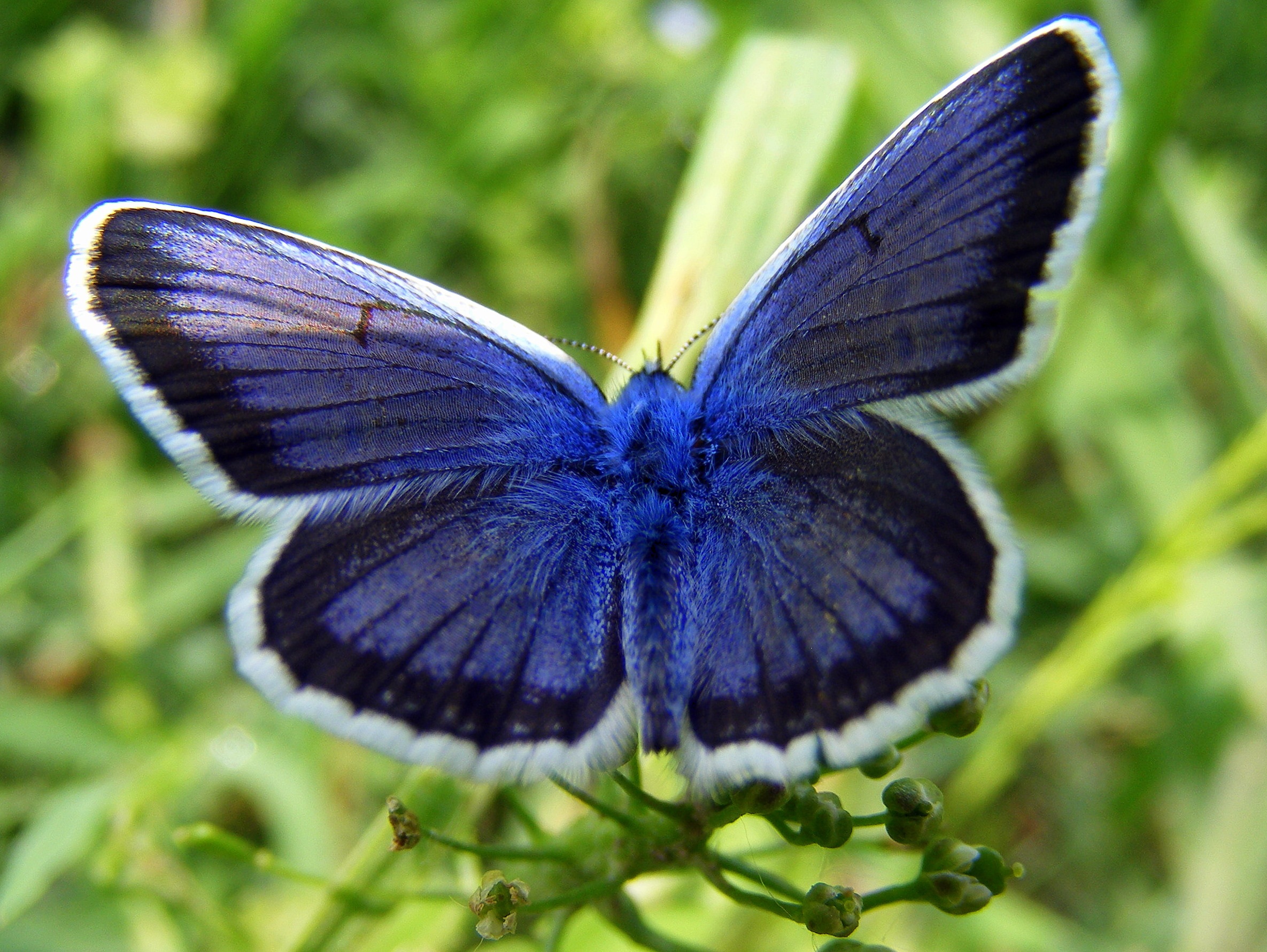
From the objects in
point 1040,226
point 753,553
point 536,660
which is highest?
point 1040,226

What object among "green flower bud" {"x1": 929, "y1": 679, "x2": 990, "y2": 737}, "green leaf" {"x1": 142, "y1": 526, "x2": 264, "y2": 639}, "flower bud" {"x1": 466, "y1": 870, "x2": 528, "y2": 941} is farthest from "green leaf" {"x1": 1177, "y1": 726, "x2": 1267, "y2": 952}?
"green leaf" {"x1": 142, "y1": 526, "x2": 264, "y2": 639}

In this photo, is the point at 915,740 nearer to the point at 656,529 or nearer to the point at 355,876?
the point at 656,529

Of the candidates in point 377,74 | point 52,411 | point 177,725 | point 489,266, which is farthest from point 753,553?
point 377,74

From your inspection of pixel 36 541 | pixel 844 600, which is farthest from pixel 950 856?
pixel 36 541

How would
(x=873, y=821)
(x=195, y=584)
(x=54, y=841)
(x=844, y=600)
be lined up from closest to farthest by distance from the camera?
(x=873, y=821)
(x=844, y=600)
(x=54, y=841)
(x=195, y=584)

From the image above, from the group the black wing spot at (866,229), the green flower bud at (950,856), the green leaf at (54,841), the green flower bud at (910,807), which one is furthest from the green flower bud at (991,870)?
the green leaf at (54,841)

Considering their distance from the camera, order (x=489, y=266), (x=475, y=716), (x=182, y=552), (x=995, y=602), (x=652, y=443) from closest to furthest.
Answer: (x=995, y=602), (x=475, y=716), (x=652, y=443), (x=182, y=552), (x=489, y=266)

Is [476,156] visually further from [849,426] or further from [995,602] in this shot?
[995,602]
